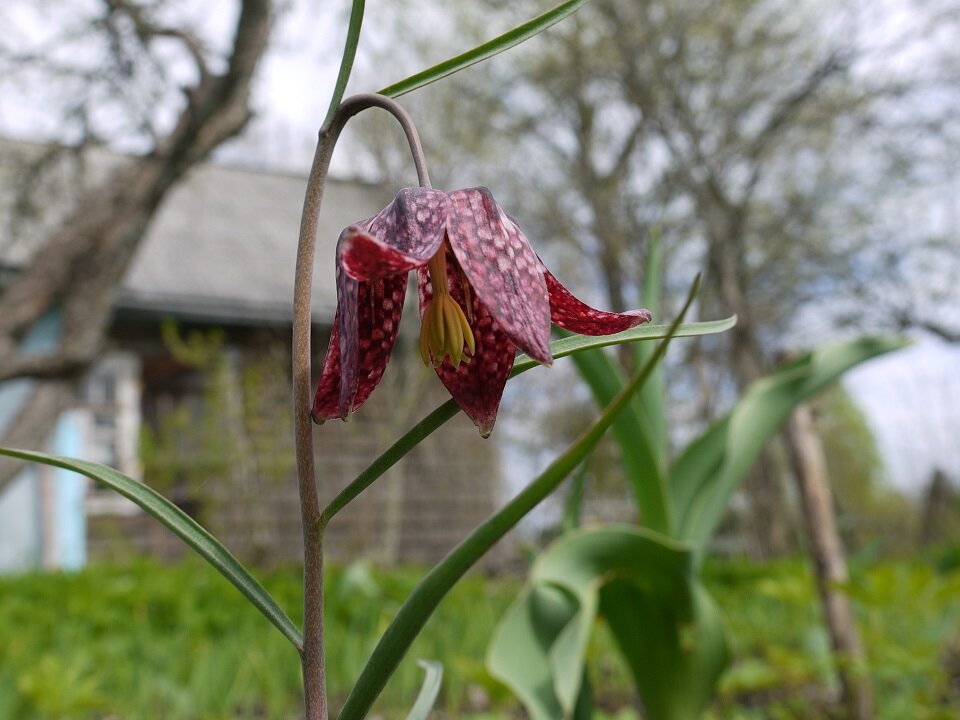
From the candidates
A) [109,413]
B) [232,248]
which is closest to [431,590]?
[109,413]

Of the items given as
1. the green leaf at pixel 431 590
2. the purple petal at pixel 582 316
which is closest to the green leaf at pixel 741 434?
the purple petal at pixel 582 316

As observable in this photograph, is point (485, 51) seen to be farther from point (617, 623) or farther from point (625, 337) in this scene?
point (617, 623)

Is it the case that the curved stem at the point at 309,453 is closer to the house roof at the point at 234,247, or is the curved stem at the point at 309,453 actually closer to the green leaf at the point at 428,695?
the green leaf at the point at 428,695

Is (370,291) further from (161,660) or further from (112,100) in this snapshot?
(112,100)

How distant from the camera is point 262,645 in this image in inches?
97.6

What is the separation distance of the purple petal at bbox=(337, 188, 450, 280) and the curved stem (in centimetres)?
2

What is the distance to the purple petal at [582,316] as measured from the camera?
55cm

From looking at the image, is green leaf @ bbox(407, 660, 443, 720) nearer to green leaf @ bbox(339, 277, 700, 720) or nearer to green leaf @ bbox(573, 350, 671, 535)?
green leaf @ bbox(339, 277, 700, 720)

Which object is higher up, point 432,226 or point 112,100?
point 112,100

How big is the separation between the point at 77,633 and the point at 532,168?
6.64 metres

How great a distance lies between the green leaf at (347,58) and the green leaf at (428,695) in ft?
1.00

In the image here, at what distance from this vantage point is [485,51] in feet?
1.76

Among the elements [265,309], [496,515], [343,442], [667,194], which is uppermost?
[667,194]

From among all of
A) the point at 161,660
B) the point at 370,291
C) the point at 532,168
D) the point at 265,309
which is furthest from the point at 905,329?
the point at 370,291
